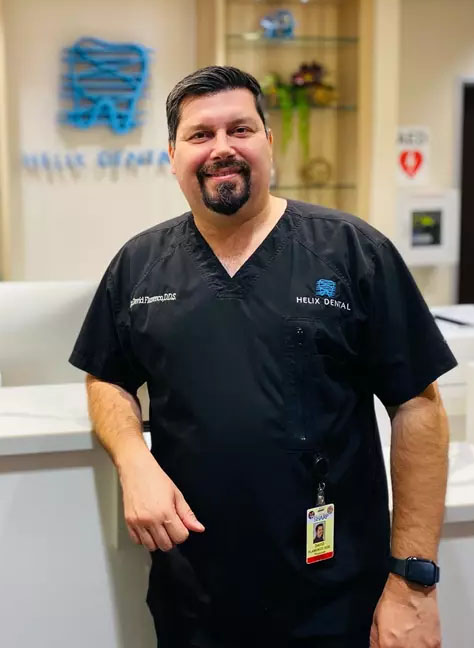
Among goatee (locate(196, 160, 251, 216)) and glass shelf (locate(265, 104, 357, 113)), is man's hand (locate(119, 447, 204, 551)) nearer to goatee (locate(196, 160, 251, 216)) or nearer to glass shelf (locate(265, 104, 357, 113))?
goatee (locate(196, 160, 251, 216))

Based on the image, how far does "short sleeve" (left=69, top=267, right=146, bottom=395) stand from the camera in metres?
1.44

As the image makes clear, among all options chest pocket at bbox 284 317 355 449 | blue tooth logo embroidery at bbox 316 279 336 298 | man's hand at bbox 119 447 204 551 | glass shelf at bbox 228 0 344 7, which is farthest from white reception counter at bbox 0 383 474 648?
glass shelf at bbox 228 0 344 7

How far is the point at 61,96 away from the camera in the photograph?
443cm

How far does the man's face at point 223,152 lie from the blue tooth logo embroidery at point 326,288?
0.58 ft

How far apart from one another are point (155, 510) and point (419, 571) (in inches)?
16.0

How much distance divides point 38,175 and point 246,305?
11.2 ft

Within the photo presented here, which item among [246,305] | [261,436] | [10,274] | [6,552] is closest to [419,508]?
[261,436]

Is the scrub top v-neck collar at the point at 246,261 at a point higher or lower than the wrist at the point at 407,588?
higher

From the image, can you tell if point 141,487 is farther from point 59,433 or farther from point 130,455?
point 59,433

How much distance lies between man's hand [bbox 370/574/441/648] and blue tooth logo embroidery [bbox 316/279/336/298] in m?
0.44

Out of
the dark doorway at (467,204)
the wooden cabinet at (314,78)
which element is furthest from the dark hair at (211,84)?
the dark doorway at (467,204)

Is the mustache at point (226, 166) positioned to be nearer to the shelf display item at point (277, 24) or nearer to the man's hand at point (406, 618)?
the man's hand at point (406, 618)

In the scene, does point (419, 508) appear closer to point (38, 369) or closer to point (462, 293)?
point (38, 369)

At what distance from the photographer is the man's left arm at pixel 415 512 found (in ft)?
4.18
